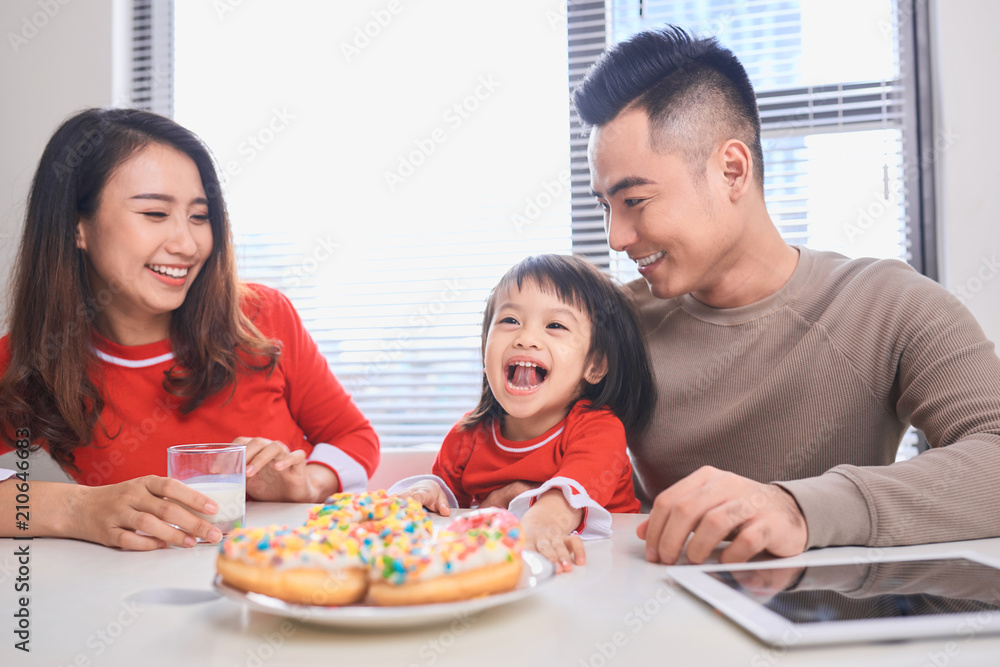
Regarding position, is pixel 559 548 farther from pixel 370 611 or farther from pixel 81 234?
pixel 81 234

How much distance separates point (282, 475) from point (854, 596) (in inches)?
40.7

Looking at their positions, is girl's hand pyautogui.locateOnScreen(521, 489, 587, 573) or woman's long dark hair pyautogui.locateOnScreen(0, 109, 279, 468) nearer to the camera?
girl's hand pyautogui.locateOnScreen(521, 489, 587, 573)

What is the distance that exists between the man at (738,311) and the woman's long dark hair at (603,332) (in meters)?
0.07

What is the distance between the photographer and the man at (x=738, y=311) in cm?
127

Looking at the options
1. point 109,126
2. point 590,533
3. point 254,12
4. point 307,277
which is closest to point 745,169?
point 590,533

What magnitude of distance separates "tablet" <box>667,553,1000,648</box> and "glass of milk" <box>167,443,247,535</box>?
0.59 metres

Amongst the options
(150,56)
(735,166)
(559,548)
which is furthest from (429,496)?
(150,56)

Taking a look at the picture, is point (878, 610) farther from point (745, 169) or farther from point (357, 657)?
point (745, 169)

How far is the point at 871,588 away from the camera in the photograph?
2.20ft

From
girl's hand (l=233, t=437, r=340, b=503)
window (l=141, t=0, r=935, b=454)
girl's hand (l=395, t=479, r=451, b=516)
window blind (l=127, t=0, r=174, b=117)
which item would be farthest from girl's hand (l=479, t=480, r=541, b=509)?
Result: window blind (l=127, t=0, r=174, b=117)

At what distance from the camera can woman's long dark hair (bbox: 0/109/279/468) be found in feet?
4.72

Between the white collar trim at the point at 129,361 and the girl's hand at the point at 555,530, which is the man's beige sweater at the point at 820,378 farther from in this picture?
the white collar trim at the point at 129,361

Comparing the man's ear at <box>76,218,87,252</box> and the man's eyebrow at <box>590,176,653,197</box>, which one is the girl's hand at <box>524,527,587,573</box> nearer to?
the man's eyebrow at <box>590,176,653,197</box>

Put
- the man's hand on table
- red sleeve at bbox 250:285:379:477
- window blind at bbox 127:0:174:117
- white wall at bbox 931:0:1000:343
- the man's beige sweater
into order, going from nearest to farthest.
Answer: the man's hand on table
the man's beige sweater
red sleeve at bbox 250:285:379:477
white wall at bbox 931:0:1000:343
window blind at bbox 127:0:174:117
